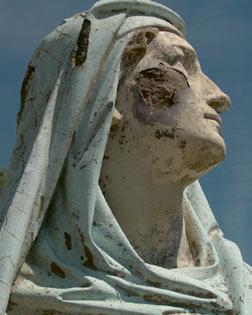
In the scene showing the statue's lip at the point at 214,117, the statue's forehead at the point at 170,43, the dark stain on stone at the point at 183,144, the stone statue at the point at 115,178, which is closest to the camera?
the stone statue at the point at 115,178

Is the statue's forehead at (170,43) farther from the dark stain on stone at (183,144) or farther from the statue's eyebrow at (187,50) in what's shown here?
the dark stain on stone at (183,144)

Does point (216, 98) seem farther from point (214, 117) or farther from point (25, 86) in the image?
point (25, 86)

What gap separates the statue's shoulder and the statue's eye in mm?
846

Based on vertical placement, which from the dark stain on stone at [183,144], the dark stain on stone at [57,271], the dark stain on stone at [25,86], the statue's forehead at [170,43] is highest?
the statue's forehead at [170,43]

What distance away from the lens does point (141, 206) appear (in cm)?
498

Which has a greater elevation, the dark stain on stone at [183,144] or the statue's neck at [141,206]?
the dark stain on stone at [183,144]

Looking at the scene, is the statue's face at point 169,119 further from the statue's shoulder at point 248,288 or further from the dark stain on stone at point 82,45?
the statue's shoulder at point 248,288

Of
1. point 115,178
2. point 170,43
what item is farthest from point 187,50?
point 115,178

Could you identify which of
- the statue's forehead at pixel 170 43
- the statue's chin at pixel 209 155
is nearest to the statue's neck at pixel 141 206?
the statue's chin at pixel 209 155

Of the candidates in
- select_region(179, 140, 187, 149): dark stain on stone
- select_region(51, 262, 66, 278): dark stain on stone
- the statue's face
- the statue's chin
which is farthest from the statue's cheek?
select_region(51, 262, 66, 278): dark stain on stone

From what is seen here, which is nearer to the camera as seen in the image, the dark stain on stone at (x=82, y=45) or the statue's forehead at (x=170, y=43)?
the dark stain on stone at (x=82, y=45)

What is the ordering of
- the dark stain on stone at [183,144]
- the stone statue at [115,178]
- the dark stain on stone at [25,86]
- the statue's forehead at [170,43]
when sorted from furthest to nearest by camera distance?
the dark stain on stone at [25,86] → the statue's forehead at [170,43] → the dark stain on stone at [183,144] → the stone statue at [115,178]

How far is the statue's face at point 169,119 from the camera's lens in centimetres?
493

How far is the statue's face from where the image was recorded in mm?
4934
